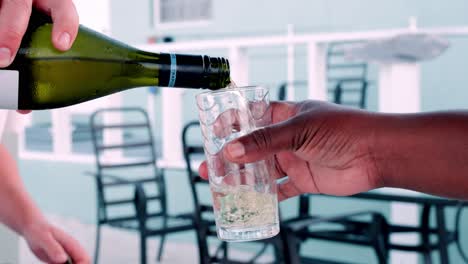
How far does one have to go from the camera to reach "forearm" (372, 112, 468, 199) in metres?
0.79

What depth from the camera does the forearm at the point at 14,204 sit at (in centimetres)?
95

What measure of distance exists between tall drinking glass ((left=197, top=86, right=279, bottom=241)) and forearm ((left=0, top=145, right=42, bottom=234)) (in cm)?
34

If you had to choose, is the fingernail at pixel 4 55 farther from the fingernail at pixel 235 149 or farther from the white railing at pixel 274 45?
the white railing at pixel 274 45

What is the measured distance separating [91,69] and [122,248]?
11.9ft

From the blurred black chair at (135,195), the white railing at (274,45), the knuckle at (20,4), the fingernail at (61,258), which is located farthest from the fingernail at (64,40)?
the blurred black chair at (135,195)

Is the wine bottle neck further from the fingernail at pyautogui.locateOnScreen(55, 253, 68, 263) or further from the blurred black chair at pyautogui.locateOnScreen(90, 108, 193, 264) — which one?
the blurred black chair at pyautogui.locateOnScreen(90, 108, 193, 264)

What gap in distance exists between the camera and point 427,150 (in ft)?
2.63

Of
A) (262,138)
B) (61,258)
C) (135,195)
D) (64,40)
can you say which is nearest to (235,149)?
(262,138)

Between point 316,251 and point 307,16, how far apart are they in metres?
3.50

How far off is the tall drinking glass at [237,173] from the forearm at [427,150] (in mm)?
164

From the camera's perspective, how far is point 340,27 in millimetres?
6652

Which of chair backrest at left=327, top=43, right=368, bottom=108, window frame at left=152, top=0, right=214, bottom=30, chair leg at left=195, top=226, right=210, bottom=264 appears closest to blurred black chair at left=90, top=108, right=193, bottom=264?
chair leg at left=195, top=226, right=210, bottom=264

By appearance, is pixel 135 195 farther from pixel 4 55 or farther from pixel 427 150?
pixel 4 55

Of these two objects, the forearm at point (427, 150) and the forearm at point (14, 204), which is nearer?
the forearm at point (427, 150)
